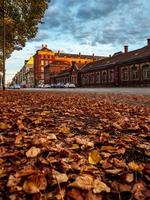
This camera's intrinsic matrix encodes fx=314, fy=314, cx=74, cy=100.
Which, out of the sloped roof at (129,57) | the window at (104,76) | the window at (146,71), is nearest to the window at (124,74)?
the sloped roof at (129,57)

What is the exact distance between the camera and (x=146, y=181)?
251 centimetres

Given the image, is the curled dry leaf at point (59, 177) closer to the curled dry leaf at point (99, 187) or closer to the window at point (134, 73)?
the curled dry leaf at point (99, 187)

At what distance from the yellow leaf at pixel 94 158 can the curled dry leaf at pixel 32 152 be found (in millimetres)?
530

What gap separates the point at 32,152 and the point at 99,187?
3.41 ft

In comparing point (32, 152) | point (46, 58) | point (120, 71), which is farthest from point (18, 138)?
point (46, 58)

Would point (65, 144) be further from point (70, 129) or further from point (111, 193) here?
point (111, 193)

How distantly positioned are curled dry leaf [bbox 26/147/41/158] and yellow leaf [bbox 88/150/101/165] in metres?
0.53

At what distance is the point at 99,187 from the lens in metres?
2.30

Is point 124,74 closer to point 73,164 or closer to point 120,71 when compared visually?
point 120,71

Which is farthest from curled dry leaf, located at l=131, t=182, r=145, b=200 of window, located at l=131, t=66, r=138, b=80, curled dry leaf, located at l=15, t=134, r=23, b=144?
window, located at l=131, t=66, r=138, b=80

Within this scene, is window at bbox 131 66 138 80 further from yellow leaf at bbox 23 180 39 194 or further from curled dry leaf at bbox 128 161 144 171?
yellow leaf at bbox 23 180 39 194

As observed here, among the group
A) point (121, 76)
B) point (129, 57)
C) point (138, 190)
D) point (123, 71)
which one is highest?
point (129, 57)

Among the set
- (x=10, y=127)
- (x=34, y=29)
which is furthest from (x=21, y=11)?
(x=10, y=127)

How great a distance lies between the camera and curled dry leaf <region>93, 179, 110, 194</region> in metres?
2.25
